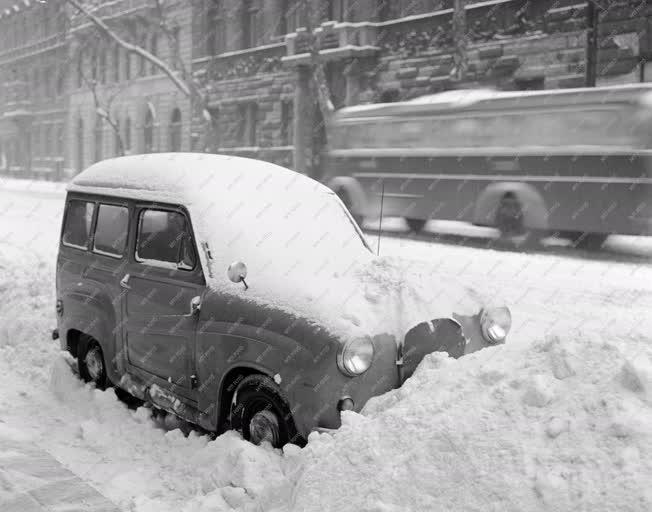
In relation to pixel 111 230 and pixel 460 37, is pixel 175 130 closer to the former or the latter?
pixel 460 37

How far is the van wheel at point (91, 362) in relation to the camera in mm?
5969

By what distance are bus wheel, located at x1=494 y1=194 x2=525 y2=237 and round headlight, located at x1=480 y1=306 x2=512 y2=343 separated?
32.0 ft

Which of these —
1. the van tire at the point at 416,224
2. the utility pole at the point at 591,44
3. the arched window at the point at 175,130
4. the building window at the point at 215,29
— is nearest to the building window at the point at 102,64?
the arched window at the point at 175,130

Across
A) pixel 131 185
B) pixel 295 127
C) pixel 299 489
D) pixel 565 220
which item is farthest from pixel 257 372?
pixel 295 127

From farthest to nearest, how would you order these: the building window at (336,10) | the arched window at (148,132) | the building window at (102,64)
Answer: the building window at (102,64)
the arched window at (148,132)
the building window at (336,10)

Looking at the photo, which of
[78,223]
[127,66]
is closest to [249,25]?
[127,66]

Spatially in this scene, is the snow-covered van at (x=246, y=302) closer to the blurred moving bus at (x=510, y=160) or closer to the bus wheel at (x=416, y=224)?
the blurred moving bus at (x=510, y=160)

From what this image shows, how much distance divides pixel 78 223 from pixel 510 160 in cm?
1030

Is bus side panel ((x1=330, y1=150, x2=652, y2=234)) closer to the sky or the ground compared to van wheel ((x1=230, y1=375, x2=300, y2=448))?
closer to the sky

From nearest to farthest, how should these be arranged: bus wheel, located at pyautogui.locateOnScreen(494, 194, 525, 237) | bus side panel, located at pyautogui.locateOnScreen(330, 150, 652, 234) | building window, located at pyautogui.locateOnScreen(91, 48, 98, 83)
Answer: bus side panel, located at pyautogui.locateOnScreen(330, 150, 652, 234), bus wheel, located at pyautogui.locateOnScreen(494, 194, 525, 237), building window, located at pyautogui.locateOnScreen(91, 48, 98, 83)

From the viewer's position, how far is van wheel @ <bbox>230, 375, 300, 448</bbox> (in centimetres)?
432

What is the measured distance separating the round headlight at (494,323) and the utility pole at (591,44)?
16.5 m

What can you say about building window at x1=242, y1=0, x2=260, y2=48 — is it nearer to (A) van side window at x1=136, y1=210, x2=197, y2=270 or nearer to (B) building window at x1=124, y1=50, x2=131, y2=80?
(B) building window at x1=124, y1=50, x2=131, y2=80

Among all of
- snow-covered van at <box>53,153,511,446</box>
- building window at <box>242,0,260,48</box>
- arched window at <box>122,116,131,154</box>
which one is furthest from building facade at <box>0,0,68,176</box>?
snow-covered van at <box>53,153,511,446</box>
